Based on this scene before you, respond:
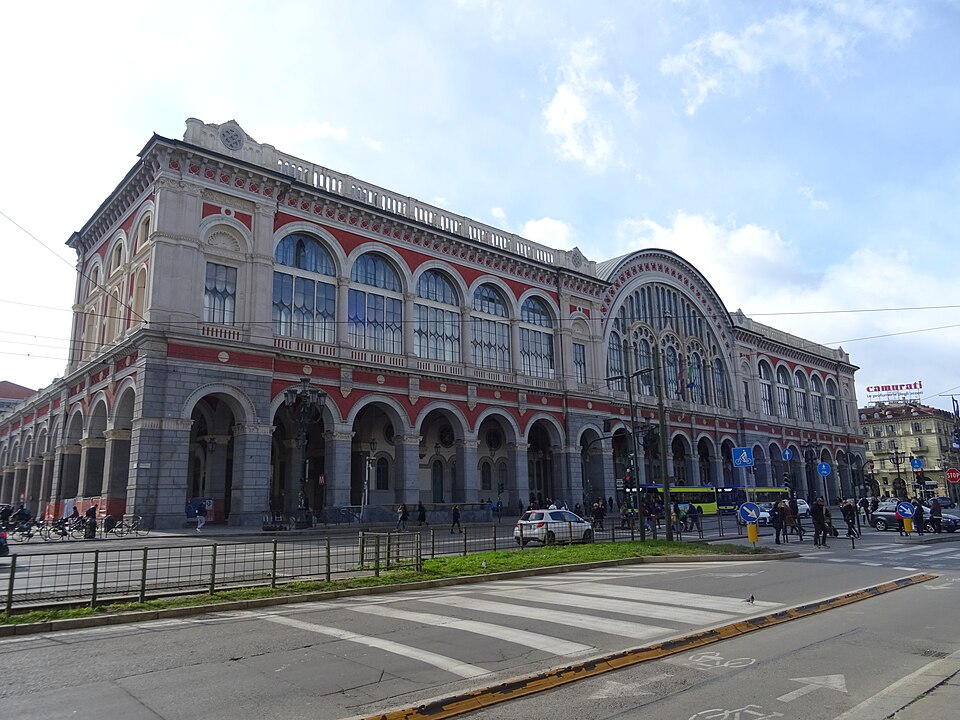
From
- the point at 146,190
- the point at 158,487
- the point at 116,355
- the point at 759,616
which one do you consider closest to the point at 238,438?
the point at 158,487

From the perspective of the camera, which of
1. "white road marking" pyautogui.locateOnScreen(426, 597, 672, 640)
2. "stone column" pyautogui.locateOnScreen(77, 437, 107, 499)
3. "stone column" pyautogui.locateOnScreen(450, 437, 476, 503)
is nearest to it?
"white road marking" pyautogui.locateOnScreen(426, 597, 672, 640)

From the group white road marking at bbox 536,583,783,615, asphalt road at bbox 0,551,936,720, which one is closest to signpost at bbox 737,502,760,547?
asphalt road at bbox 0,551,936,720

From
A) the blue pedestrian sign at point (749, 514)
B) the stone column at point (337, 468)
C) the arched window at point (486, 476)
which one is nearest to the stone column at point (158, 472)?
the stone column at point (337, 468)

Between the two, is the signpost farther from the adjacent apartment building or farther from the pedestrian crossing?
the adjacent apartment building

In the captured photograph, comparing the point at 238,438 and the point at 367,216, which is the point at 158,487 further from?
the point at 367,216

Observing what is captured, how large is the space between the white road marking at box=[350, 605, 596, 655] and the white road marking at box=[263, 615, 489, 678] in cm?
109

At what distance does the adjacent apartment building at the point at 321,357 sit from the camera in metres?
29.9

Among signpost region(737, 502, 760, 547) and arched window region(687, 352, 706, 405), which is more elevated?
arched window region(687, 352, 706, 405)

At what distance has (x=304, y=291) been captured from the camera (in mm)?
34656

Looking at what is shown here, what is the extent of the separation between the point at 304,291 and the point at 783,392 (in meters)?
53.0

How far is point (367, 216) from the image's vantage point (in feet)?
121

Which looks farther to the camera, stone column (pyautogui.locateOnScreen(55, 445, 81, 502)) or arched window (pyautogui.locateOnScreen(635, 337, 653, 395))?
arched window (pyautogui.locateOnScreen(635, 337, 653, 395))

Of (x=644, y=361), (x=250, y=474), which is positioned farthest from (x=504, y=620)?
(x=644, y=361)

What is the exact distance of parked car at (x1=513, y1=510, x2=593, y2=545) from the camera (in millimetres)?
24672
